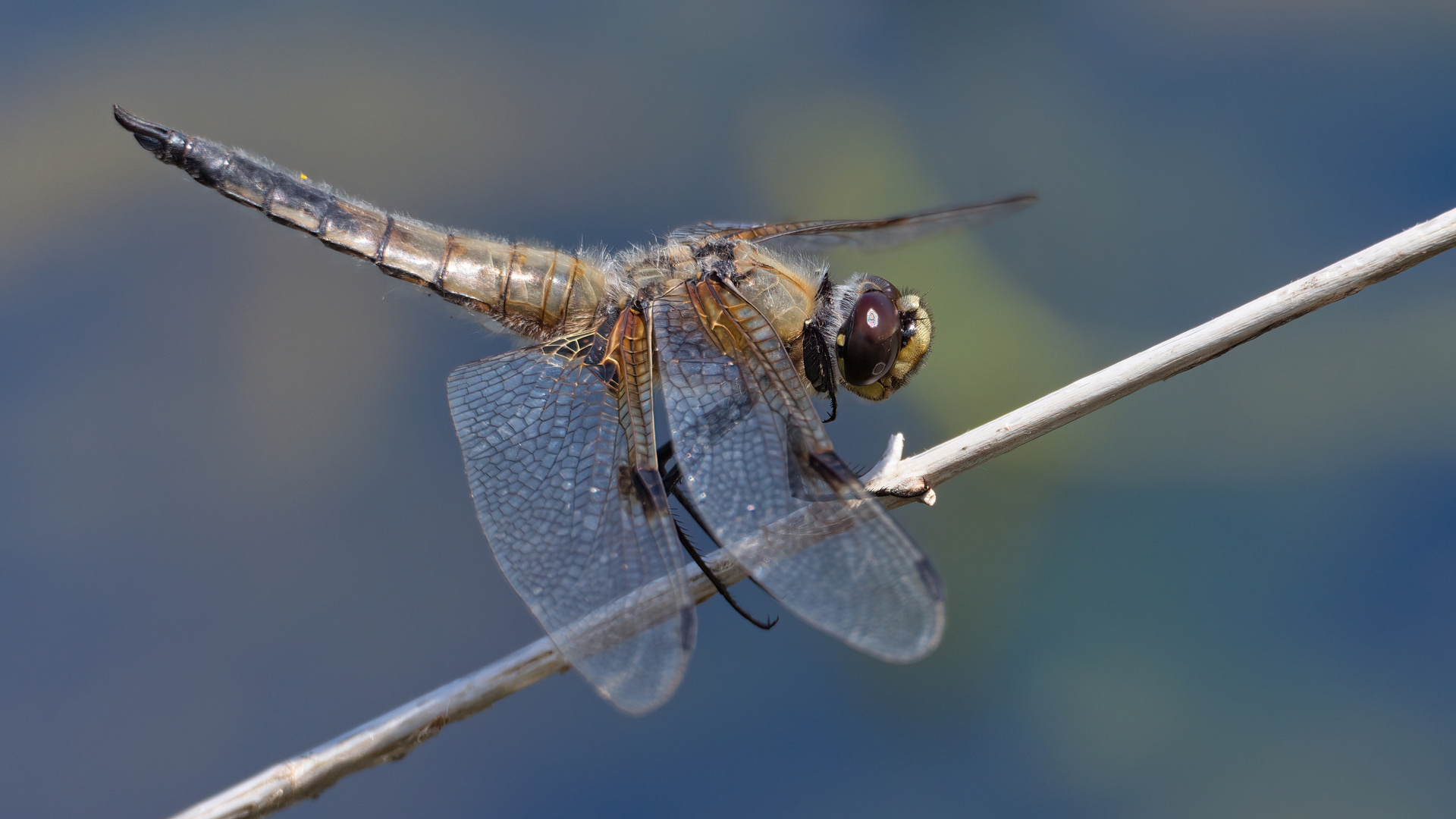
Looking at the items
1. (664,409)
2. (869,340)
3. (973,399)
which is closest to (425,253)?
(664,409)

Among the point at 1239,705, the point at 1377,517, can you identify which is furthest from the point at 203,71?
the point at 1377,517

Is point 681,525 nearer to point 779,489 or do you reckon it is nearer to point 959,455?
point 779,489

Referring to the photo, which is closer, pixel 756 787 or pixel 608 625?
pixel 608 625

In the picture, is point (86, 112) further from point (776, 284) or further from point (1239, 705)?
point (1239, 705)

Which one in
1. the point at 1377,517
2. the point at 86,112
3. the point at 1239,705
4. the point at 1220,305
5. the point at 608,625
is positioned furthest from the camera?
the point at 86,112

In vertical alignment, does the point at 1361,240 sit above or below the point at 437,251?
below

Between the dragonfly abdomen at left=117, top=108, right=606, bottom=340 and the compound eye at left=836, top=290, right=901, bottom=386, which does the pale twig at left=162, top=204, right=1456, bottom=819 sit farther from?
the dragonfly abdomen at left=117, top=108, right=606, bottom=340

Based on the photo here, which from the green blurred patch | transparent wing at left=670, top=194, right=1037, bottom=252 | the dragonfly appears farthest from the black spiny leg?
the green blurred patch
